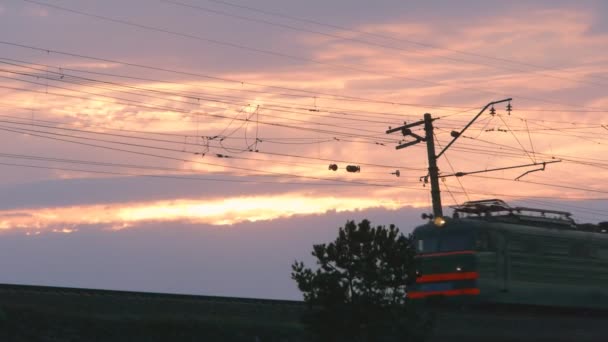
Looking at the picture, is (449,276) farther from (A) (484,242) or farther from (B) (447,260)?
(A) (484,242)

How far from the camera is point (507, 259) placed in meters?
41.3

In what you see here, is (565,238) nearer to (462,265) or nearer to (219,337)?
(462,265)

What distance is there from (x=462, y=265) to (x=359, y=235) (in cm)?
1125

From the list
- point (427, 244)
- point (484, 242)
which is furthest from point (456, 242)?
point (427, 244)

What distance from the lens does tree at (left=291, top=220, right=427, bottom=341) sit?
30.2 m

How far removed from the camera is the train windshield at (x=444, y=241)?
134 feet

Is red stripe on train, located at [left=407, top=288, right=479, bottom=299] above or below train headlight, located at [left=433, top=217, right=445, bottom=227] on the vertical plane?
below

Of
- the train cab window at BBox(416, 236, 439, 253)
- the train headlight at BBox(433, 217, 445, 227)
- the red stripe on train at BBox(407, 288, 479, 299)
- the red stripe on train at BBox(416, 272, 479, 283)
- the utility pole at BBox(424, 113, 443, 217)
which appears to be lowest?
the red stripe on train at BBox(407, 288, 479, 299)

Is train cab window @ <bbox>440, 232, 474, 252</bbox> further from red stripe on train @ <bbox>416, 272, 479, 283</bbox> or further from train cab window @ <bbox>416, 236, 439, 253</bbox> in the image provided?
red stripe on train @ <bbox>416, 272, 479, 283</bbox>

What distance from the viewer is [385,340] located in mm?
30500

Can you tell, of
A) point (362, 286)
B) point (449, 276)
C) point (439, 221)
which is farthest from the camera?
point (439, 221)

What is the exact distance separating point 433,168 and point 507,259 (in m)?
6.88

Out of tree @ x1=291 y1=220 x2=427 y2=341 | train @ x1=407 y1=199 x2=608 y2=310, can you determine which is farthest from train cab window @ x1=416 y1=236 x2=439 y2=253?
tree @ x1=291 y1=220 x2=427 y2=341

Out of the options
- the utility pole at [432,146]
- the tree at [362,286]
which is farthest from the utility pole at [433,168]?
the tree at [362,286]
